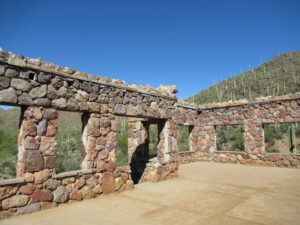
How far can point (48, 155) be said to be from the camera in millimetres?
5172

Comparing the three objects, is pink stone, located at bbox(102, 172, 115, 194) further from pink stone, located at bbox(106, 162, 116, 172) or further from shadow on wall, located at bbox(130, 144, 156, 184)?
shadow on wall, located at bbox(130, 144, 156, 184)

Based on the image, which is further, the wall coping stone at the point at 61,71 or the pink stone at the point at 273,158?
the pink stone at the point at 273,158

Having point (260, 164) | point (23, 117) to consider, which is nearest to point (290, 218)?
point (23, 117)

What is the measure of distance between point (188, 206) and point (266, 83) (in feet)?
96.2

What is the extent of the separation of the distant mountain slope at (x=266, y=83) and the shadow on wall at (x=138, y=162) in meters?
14.8

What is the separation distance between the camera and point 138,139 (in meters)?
10.6

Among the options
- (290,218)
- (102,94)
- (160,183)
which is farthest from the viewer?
(160,183)

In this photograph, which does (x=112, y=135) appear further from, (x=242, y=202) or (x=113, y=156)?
(x=242, y=202)

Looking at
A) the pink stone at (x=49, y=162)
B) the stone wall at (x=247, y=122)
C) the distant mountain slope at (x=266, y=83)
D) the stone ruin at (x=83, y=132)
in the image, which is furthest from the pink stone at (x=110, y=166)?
the distant mountain slope at (x=266, y=83)

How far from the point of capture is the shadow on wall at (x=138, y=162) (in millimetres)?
9398

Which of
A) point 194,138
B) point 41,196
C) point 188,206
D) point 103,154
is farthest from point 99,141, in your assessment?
point 194,138

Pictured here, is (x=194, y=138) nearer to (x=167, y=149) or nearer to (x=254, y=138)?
(x=254, y=138)

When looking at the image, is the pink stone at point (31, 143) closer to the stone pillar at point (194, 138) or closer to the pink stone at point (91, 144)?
the pink stone at point (91, 144)

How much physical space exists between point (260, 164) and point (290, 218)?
7958mm
